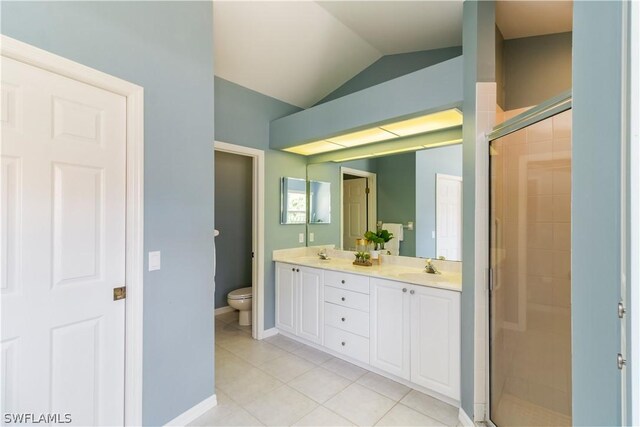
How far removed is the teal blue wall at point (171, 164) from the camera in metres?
1.45

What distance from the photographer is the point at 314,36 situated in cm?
253

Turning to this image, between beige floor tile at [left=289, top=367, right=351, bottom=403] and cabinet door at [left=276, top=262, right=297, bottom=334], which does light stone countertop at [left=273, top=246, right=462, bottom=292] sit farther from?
beige floor tile at [left=289, top=367, right=351, bottom=403]

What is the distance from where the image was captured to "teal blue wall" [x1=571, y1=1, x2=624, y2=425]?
42 cm

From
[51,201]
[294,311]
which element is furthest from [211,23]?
[294,311]

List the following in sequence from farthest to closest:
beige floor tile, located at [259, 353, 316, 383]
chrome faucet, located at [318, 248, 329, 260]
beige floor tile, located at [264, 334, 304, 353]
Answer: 1. chrome faucet, located at [318, 248, 329, 260]
2. beige floor tile, located at [264, 334, 304, 353]
3. beige floor tile, located at [259, 353, 316, 383]

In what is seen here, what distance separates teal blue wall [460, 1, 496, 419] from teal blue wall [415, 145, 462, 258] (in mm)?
639

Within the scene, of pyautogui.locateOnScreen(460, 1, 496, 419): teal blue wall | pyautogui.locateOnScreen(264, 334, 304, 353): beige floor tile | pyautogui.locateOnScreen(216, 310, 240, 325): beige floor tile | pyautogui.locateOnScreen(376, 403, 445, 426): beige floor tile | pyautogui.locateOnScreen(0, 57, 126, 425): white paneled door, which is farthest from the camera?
pyautogui.locateOnScreen(216, 310, 240, 325): beige floor tile

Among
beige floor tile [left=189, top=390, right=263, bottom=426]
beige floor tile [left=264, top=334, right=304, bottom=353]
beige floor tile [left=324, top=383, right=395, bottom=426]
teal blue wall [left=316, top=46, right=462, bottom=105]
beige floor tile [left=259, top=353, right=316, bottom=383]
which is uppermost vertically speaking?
teal blue wall [left=316, top=46, right=462, bottom=105]

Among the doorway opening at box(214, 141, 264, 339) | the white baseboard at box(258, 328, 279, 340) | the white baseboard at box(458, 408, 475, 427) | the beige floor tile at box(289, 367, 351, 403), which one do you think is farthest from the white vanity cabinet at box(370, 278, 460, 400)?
the doorway opening at box(214, 141, 264, 339)

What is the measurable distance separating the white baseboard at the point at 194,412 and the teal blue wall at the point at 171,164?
0.04 meters

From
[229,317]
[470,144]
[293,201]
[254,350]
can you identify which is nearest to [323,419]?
[254,350]

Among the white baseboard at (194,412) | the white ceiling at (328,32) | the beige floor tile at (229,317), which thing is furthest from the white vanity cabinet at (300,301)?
the white ceiling at (328,32)

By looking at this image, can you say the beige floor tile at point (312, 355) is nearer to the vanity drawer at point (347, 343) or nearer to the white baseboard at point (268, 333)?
the vanity drawer at point (347, 343)

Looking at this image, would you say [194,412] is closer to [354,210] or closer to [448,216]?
[354,210]
